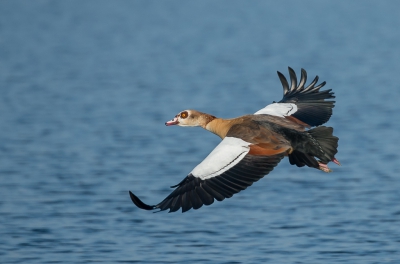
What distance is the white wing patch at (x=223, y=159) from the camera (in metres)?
9.29

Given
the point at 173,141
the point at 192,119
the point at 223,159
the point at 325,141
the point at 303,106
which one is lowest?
the point at 223,159

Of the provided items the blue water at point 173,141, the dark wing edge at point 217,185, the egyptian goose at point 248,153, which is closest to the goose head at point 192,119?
the egyptian goose at point 248,153

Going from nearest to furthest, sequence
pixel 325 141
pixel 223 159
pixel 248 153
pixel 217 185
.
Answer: pixel 217 185 → pixel 223 159 → pixel 248 153 → pixel 325 141

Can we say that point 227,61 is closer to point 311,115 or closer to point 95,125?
point 95,125

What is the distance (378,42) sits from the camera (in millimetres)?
29359

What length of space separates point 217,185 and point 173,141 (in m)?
7.52

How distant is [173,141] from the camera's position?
1664 centimetres

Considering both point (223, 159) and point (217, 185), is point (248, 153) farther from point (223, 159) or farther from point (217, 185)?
point (217, 185)

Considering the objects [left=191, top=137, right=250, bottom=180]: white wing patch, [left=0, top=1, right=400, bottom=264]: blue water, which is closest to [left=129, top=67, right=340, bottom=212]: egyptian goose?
[left=191, top=137, right=250, bottom=180]: white wing patch

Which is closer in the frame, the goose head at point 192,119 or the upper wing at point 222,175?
the upper wing at point 222,175

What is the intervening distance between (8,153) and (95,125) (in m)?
A: 2.62

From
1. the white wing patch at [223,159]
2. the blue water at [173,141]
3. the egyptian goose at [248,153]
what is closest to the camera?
the egyptian goose at [248,153]

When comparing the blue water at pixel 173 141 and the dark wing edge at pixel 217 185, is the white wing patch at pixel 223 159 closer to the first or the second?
the dark wing edge at pixel 217 185

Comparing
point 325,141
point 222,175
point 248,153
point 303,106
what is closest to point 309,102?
point 303,106
